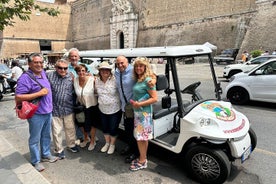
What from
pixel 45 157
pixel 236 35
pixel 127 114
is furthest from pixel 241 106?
pixel 236 35

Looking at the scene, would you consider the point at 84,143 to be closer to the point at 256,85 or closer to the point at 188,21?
the point at 256,85

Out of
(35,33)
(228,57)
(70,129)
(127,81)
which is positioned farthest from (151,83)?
(35,33)

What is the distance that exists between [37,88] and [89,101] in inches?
37.4

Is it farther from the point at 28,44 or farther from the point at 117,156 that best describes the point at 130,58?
the point at 28,44

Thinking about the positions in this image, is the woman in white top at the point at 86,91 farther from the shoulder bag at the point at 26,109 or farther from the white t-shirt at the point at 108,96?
the shoulder bag at the point at 26,109

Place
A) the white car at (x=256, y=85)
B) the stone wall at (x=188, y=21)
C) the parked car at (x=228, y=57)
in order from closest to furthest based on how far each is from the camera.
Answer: the white car at (x=256, y=85)
the parked car at (x=228, y=57)
the stone wall at (x=188, y=21)

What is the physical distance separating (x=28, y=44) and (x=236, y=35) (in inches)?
1776

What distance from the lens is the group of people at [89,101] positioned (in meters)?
3.16

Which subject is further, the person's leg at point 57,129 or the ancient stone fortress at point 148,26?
the ancient stone fortress at point 148,26

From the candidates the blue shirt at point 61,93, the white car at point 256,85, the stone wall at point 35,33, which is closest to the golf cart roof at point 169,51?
the blue shirt at point 61,93

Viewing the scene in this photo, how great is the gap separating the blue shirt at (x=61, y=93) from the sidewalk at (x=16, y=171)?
3.15ft

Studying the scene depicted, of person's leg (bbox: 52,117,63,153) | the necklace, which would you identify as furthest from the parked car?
person's leg (bbox: 52,117,63,153)

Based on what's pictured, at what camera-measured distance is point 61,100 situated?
3738 millimetres

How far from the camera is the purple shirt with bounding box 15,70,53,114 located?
123 inches
